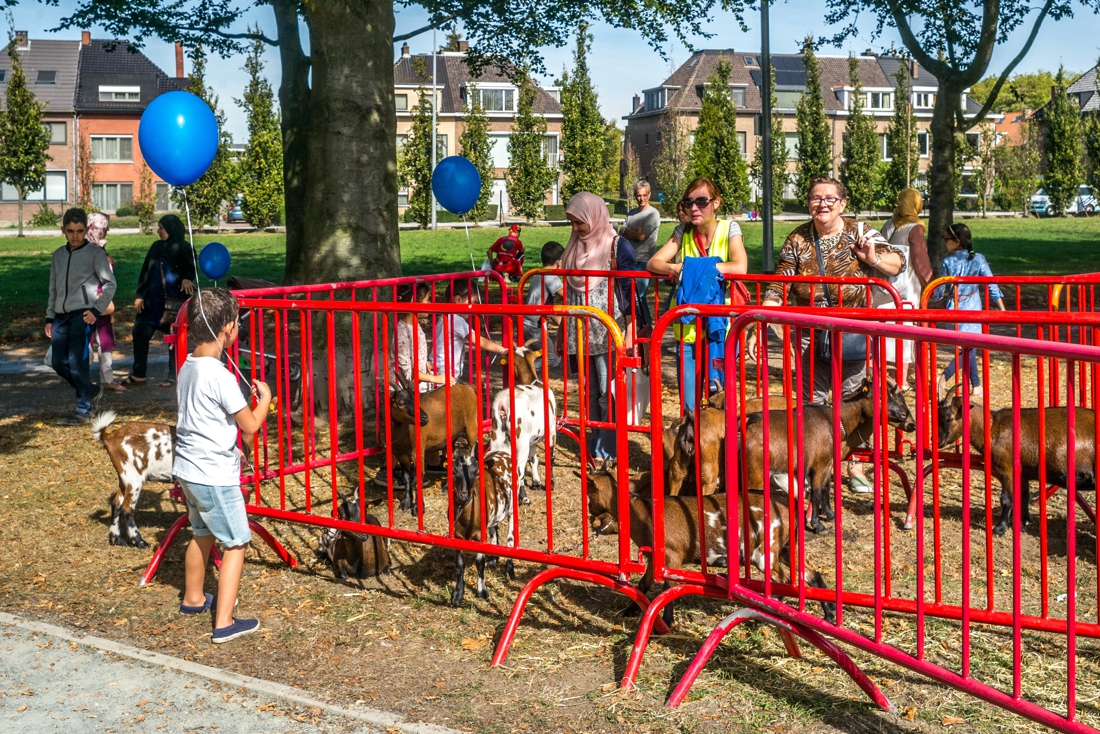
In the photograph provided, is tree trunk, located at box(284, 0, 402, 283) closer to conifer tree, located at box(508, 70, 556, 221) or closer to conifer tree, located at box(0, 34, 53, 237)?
conifer tree, located at box(0, 34, 53, 237)

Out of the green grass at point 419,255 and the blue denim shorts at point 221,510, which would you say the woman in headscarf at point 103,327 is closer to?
the green grass at point 419,255

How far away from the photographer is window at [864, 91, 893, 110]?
85938 mm

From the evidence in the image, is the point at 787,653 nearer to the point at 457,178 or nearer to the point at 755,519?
the point at 755,519

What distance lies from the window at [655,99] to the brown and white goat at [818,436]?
→ 77.9 m

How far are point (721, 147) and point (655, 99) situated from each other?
2743 centimetres

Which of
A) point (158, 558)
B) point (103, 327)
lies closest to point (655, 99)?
point (103, 327)

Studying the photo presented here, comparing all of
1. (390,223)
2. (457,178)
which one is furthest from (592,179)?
(390,223)

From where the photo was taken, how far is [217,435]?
5238 millimetres

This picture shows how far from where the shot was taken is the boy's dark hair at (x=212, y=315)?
5148 mm

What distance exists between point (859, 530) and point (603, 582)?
7.65ft

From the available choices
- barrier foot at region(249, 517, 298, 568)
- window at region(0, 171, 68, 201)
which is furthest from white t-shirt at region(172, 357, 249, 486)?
window at region(0, 171, 68, 201)

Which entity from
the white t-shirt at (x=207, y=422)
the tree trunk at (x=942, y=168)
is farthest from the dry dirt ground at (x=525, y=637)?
the tree trunk at (x=942, y=168)

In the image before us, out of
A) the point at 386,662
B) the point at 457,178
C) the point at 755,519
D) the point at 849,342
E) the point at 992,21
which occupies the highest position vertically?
the point at 992,21

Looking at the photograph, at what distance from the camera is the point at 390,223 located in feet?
31.9
